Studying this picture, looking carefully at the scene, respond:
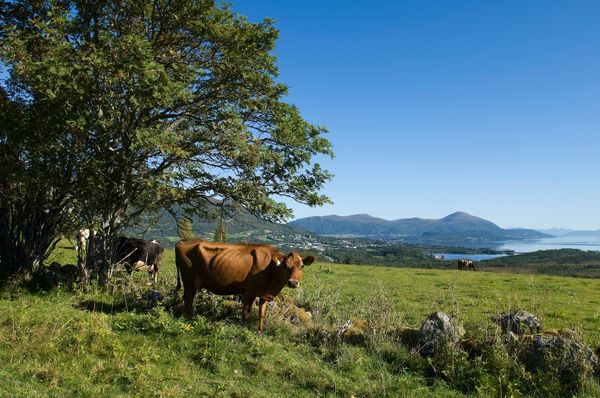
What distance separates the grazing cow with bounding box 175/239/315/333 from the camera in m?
10.6

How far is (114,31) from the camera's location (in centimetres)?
1341

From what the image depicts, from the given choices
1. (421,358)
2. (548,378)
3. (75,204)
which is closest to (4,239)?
(75,204)

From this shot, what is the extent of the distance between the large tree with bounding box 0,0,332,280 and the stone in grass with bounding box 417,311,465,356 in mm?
5663

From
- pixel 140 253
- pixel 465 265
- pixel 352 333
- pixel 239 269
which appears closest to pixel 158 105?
pixel 239 269

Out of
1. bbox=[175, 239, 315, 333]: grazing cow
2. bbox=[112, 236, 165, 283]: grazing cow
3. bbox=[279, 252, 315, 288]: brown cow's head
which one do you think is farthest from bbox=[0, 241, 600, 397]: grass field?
bbox=[112, 236, 165, 283]: grazing cow

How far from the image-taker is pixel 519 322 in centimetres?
997

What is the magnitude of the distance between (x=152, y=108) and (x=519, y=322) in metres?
11.0

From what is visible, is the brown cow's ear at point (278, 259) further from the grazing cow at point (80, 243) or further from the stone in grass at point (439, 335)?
the grazing cow at point (80, 243)

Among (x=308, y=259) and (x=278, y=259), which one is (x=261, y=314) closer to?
(x=278, y=259)

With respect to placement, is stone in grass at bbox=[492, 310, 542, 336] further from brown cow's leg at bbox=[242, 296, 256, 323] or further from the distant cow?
the distant cow

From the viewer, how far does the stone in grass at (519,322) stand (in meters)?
9.72

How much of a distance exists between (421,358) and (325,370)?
2.24 m

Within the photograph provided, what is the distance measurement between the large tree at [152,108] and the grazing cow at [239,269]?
2.24 m

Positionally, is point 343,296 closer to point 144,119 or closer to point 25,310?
point 144,119
